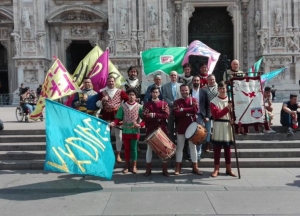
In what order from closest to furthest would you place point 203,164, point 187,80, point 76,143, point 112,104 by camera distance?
point 76,143, point 112,104, point 203,164, point 187,80

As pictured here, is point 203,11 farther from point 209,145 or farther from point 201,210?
point 201,210

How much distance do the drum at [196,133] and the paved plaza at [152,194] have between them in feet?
2.70

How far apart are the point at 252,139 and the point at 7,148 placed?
669cm

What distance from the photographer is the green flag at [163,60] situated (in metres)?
9.21

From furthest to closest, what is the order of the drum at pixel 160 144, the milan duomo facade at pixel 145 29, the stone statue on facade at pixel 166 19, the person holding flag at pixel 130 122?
the stone statue on facade at pixel 166 19 → the milan duomo facade at pixel 145 29 → the person holding flag at pixel 130 122 → the drum at pixel 160 144

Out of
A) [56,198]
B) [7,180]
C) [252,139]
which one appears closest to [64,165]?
[56,198]

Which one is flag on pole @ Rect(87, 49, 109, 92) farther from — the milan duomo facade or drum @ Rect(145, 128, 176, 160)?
the milan duomo facade

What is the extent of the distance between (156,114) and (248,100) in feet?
8.65

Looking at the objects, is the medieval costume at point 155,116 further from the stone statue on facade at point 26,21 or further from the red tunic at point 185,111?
the stone statue on facade at point 26,21

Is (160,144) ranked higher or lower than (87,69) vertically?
lower

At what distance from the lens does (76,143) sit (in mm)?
6871

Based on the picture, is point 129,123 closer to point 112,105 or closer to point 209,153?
point 112,105

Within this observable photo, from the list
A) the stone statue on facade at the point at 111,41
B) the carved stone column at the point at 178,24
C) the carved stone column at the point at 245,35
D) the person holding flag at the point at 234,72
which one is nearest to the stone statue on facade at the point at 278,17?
the carved stone column at the point at 245,35

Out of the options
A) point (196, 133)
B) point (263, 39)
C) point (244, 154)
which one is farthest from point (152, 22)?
point (196, 133)
